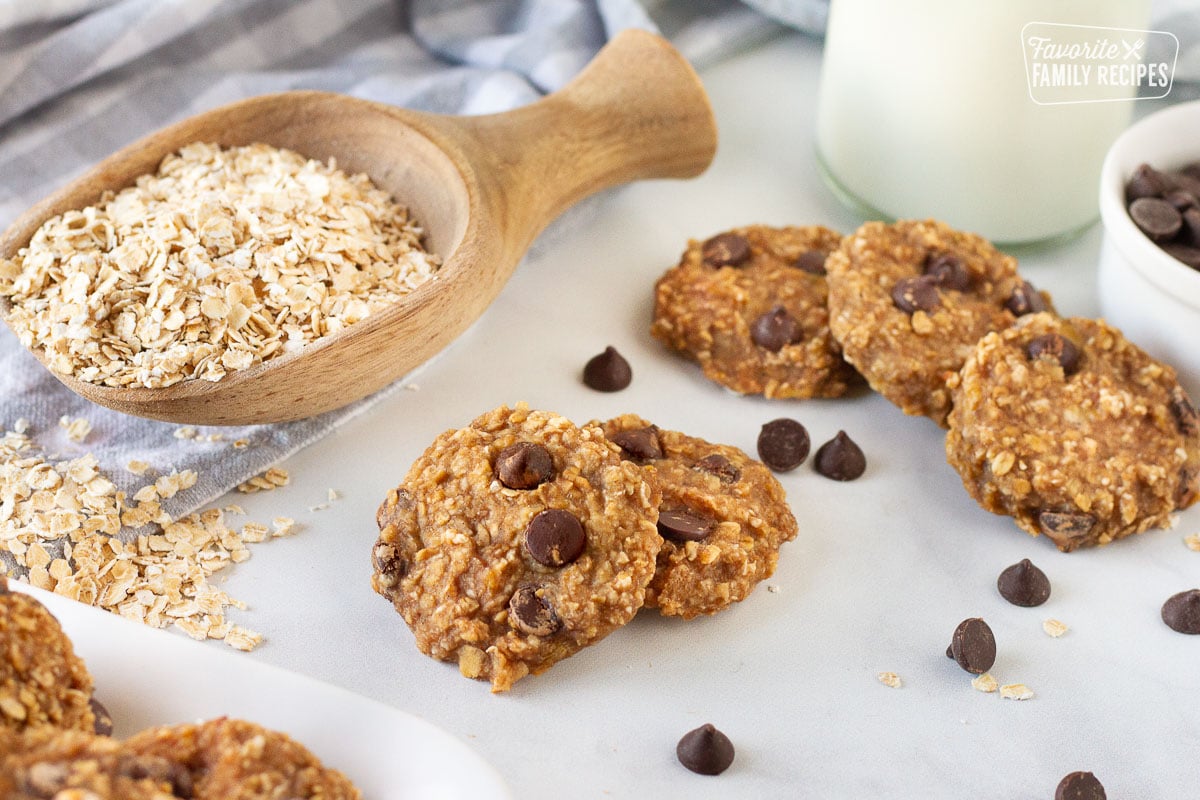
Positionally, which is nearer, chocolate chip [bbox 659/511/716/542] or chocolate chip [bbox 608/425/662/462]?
chocolate chip [bbox 659/511/716/542]

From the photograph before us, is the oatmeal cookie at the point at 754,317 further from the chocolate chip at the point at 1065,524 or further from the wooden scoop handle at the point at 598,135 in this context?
the chocolate chip at the point at 1065,524

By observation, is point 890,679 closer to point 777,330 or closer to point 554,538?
point 554,538

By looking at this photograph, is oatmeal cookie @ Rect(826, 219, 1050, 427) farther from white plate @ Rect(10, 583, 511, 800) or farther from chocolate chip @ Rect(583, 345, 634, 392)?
white plate @ Rect(10, 583, 511, 800)

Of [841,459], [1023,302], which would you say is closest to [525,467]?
[841,459]

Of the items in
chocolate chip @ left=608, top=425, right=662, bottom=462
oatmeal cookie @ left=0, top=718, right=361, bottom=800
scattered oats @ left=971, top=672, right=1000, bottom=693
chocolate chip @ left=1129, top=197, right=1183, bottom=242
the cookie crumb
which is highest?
oatmeal cookie @ left=0, top=718, right=361, bottom=800

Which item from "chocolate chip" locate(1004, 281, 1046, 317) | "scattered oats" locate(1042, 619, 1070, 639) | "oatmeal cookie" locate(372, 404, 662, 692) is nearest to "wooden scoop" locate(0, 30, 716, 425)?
"oatmeal cookie" locate(372, 404, 662, 692)

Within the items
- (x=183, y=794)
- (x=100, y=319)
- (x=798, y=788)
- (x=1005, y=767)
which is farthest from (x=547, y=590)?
(x=100, y=319)

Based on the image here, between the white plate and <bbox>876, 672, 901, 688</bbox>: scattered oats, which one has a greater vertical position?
the white plate
